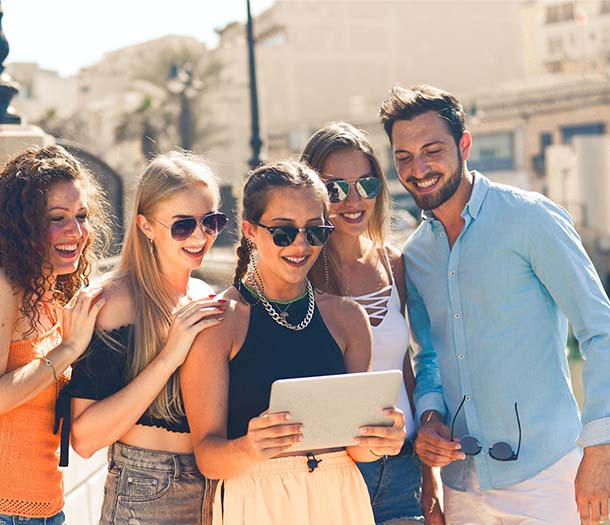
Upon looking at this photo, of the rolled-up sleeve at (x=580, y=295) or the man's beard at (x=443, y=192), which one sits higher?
the man's beard at (x=443, y=192)

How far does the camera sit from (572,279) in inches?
131

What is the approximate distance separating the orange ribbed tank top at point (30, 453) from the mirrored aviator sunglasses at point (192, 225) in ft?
1.87

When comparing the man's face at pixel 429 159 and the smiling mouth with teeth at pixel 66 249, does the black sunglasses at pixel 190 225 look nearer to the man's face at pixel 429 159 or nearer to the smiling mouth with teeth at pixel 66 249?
the smiling mouth with teeth at pixel 66 249

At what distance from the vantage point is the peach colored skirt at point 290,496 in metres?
2.83

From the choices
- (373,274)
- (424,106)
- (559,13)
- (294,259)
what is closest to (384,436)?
(294,259)

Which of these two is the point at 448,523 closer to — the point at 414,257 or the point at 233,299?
the point at 414,257

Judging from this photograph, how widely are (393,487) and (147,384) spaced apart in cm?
113

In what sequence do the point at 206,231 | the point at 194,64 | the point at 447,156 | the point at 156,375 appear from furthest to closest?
the point at 194,64 → the point at 447,156 → the point at 206,231 → the point at 156,375

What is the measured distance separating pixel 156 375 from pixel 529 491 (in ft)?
4.94

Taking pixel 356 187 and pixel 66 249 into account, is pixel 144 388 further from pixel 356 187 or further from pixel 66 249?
pixel 356 187

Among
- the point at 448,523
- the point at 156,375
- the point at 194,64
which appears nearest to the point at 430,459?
the point at 448,523

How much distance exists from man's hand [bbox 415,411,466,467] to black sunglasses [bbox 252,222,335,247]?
0.95 metres

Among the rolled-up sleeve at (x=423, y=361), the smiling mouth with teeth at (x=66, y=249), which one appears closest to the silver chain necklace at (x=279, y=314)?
the smiling mouth with teeth at (x=66, y=249)

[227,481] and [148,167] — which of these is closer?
[227,481]
